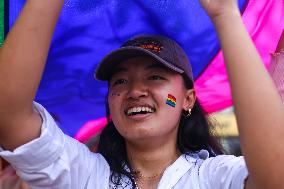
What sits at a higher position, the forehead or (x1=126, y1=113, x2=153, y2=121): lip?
the forehead

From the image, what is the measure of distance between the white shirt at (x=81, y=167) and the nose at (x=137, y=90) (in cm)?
26

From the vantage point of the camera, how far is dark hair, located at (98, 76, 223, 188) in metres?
2.00

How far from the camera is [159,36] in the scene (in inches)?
77.8

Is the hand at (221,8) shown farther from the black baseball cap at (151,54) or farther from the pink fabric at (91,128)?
the pink fabric at (91,128)

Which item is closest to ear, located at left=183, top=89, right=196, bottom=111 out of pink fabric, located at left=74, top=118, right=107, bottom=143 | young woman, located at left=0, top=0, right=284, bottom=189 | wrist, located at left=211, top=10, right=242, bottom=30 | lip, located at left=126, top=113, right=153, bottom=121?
young woman, located at left=0, top=0, right=284, bottom=189

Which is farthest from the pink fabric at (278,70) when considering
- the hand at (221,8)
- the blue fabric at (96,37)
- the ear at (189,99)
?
the hand at (221,8)

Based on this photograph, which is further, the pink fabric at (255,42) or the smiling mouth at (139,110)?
the pink fabric at (255,42)

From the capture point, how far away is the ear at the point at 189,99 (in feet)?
6.68

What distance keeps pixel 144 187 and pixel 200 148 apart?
34cm

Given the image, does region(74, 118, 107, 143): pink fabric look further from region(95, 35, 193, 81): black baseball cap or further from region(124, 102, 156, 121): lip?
region(124, 102, 156, 121): lip

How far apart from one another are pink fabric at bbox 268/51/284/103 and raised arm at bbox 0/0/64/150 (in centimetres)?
77

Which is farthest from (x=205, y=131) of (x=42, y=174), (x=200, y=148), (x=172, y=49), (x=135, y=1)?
(x=42, y=174)

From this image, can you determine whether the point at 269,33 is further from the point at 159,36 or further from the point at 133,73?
the point at 133,73

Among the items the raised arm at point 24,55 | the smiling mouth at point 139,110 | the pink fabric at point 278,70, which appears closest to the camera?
the raised arm at point 24,55
